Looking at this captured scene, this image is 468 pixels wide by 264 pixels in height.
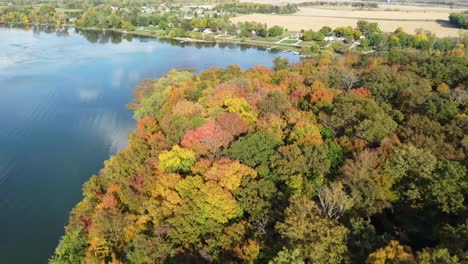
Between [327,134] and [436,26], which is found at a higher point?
[436,26]

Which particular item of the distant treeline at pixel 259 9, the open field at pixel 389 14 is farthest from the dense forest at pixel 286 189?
the distant treeline at pixel 259 9

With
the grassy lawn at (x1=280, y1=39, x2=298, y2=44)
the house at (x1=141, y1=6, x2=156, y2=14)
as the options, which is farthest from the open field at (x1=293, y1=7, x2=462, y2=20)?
the house at (x1=141, y1=6, x2=156, y2=14)

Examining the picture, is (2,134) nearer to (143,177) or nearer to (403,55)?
(143,177)

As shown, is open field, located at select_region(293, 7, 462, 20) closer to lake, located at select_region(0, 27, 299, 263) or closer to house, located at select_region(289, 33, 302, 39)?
house, located at select_region(289, 33, 302, 39)

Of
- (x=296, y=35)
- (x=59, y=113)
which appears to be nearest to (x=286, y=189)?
(x=59, y=113)

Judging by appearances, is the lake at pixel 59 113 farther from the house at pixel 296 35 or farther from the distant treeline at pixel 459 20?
the distant treeline at pixel 459 20

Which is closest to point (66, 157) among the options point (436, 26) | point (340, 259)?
point (340, 259)
